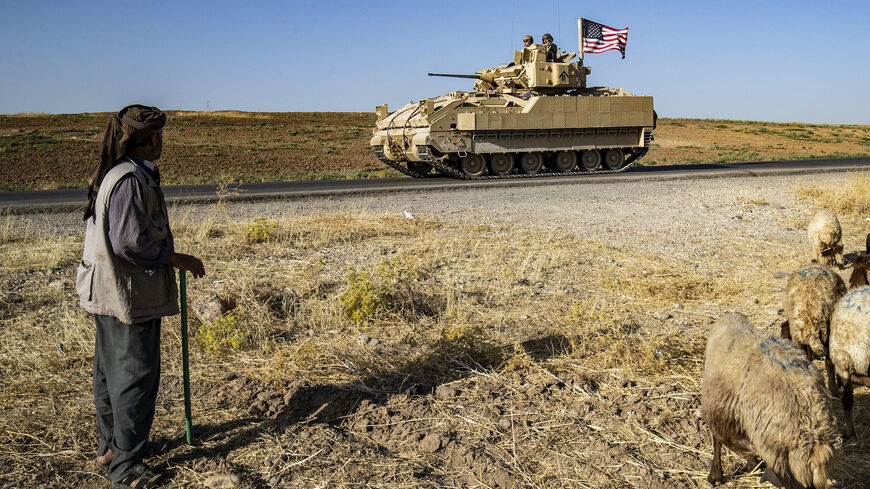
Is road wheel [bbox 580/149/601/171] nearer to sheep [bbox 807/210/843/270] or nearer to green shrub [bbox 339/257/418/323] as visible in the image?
sheep [bbox 807/210/843/270]

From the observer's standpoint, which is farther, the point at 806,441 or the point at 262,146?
the point at 262,146

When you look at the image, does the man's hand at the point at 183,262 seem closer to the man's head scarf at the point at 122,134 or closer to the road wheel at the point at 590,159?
the man's head scarf at the point at 122,134

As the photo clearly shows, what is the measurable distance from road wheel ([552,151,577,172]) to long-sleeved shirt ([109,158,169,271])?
787 inches

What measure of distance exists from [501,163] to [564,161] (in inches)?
93.4

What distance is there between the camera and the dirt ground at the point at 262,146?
26.5 m

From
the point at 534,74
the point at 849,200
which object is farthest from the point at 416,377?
the point at 534,74

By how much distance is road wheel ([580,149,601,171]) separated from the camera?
22906mm

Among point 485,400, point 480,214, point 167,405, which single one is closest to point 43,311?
point 167,405

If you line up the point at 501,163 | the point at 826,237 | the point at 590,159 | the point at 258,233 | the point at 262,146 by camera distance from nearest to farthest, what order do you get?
the point at 826,237 → the point at 258,233 → the point at 501,163 → the point at 590,159 → the point at 262,146

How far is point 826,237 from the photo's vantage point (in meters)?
7.96

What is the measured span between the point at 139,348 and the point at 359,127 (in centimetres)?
5716

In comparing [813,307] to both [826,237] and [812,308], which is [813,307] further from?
[826,237]

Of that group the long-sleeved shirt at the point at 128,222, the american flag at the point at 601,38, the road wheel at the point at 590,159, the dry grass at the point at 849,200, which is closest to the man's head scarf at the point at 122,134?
the long-sleeved shirt at the point at 128,222

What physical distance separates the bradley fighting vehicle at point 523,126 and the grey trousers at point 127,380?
1648 centimetres
